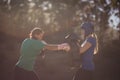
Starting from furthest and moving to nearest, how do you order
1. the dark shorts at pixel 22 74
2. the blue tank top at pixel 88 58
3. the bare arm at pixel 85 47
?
the blue tank top at pixel 88 58
the bare arm at pixel 85 47
the dark shorts at pixel 22 74

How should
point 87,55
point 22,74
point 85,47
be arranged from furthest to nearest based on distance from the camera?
point 87,55 → point 85,47 → point 22,74

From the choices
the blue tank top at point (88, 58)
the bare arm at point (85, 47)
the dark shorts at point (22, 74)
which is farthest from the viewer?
the blue tank top at point (88, 58)

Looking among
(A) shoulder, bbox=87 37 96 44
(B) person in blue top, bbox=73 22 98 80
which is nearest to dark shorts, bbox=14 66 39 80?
(B) person in blue top, bbox=73 22 98 80

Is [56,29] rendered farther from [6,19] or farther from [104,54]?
[104,54]

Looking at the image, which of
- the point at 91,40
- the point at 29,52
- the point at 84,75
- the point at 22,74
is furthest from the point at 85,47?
the point at 22,74

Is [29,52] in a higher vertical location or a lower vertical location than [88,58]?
higher

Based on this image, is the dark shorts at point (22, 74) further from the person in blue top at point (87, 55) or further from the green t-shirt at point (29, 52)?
the person in blue top at point (87, 55)

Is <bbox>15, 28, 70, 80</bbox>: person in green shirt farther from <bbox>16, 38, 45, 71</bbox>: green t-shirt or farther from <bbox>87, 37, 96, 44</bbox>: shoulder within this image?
<bbox>87, 37, 96, 44</bbox>: shoulder

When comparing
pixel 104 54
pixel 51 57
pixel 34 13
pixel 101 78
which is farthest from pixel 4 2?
pixel 101 78

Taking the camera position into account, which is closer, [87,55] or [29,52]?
[29,52]

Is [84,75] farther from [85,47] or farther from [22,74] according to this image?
[22,74]

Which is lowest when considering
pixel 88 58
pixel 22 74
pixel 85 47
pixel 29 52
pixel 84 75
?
pixel 84 75

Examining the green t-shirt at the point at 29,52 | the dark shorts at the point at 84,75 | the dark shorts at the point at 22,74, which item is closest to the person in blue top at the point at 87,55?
the dark shorts at the point at 84,75

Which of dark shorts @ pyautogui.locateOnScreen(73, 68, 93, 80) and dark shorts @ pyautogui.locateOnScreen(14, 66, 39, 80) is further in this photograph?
dark shorts @ pyautogui.locateOnScreen(73, 68, 93, 80)
